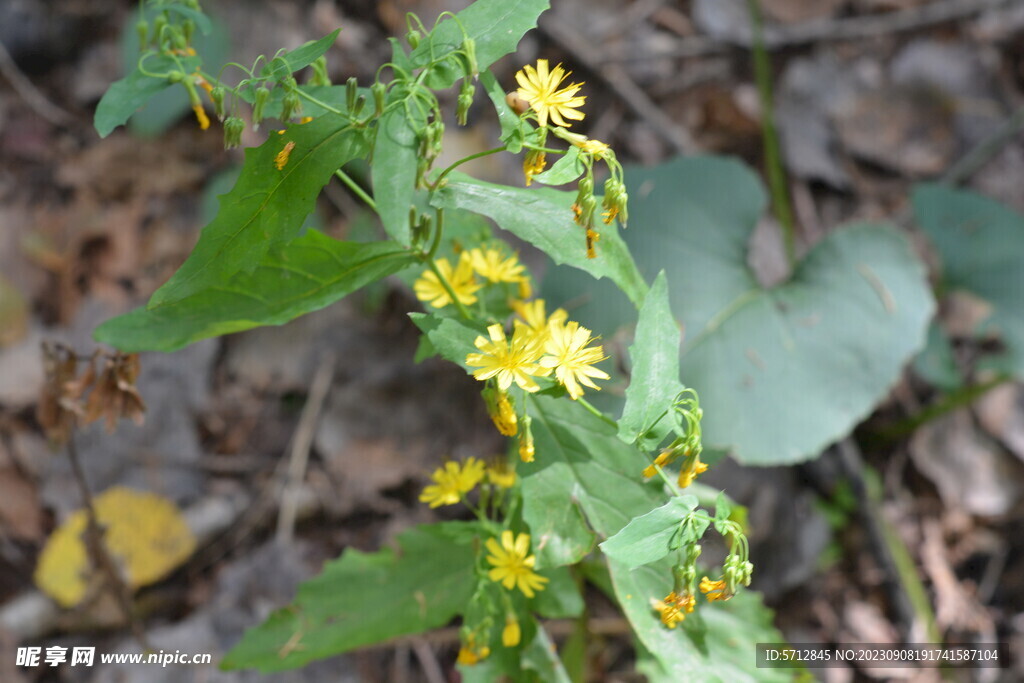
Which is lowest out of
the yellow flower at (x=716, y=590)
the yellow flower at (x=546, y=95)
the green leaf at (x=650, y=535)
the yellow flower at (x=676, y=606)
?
the yellow flower at (x=676, y=606)

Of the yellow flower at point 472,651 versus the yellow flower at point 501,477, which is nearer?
the yellow flower at point 472,651

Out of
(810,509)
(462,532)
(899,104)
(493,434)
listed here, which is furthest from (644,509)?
(899,104)

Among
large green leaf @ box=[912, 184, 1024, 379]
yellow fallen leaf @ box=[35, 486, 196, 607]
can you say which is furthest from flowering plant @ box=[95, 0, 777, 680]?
large green leaf @ box=[912, 184, 1024, 379]

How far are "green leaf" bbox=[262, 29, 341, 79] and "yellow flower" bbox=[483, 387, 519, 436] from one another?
53 cm

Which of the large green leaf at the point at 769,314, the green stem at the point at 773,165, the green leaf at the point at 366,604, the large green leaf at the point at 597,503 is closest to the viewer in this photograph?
the large green leaf at the point at 597,503

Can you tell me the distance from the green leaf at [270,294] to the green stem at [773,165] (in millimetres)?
1888

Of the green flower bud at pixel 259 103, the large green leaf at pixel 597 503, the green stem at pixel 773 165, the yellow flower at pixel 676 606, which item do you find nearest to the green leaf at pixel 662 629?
the large green leaf at pixel 597 503

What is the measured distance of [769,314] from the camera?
7.72 ft

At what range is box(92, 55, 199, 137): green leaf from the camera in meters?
1.21

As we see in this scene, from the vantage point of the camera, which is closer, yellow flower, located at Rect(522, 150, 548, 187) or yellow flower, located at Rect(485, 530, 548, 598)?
yellow flower, located at Rect(522, 150, 548, 187)

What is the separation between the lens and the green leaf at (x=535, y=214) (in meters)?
1.16

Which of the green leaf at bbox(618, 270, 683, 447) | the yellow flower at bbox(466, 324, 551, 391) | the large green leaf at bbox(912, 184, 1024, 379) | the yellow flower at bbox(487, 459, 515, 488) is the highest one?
the yellow flower at bbox(466, 324, 551, 391)

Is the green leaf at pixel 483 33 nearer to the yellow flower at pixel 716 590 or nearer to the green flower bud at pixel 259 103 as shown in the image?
the green flower bud at pixel 259 103

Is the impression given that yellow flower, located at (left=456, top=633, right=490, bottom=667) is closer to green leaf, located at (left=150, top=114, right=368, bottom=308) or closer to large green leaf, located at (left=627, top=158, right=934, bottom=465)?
green leaf, located at (left=150, top=114, right=368, bottom=308)
